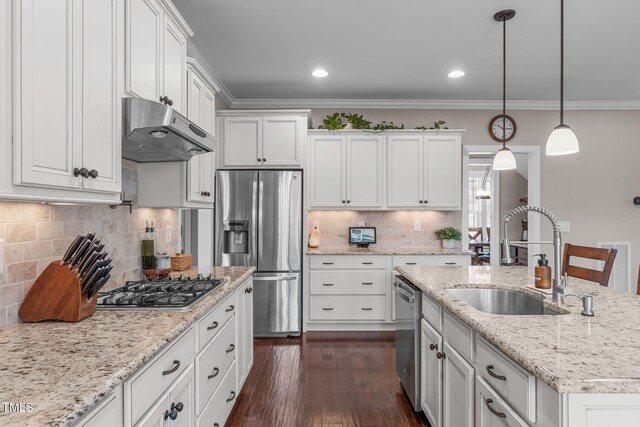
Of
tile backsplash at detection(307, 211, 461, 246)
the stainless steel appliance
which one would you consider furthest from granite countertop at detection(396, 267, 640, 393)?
tile backsplash at detection(307, 211, 461, 246)

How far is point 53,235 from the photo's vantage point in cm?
167

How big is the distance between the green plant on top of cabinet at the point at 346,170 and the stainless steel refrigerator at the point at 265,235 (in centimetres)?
48

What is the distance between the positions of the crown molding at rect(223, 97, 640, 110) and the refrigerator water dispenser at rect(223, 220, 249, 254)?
1.66m

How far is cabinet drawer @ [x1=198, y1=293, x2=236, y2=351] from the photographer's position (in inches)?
69.4

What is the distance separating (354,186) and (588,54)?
8.35ft

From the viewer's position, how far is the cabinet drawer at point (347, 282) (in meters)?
4.21

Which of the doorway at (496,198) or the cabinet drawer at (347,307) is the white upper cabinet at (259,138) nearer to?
the cabinet drawer at (347,307)

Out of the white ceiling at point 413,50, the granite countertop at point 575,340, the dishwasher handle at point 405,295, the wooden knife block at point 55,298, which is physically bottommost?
the dishwasher handle at point 405,295

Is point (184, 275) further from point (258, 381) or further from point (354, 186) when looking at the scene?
point (354, 186)

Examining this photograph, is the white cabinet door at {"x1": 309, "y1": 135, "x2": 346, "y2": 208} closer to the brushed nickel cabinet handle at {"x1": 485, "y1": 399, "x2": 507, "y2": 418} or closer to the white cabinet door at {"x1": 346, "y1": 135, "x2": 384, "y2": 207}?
the white cabinet door at {"x1": 346, "y1": 135, "x2": 384, "y2": 207}

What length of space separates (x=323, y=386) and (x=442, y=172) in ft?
9.20

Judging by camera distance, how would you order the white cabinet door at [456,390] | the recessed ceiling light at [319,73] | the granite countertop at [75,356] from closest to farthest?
1. the granite countertop at [75,356]
2. the white cabinet door at [456,390]
3. the recessed ceiling light at [319,73]

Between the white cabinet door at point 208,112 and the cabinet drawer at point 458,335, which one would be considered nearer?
the cabinet drawer at point 458,335

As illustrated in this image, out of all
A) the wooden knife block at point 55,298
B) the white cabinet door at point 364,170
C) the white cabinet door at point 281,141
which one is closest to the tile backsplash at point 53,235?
the wooden knife block at point 55,298
